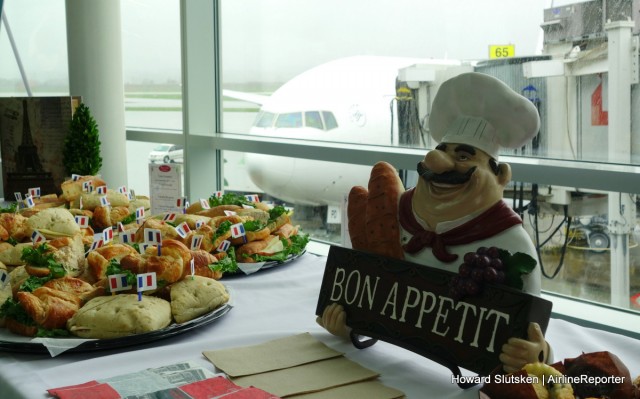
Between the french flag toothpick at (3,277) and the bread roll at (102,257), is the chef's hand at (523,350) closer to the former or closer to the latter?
the bread roll at (102,257)

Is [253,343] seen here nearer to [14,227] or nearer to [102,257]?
[102,257]

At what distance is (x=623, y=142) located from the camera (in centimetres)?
246

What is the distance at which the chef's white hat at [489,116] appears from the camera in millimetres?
1217

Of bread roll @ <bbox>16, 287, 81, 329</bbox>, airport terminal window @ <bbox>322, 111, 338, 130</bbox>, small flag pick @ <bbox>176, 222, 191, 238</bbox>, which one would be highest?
airport terminal window @ <bbox>322, 111, 338, 130</bbox>

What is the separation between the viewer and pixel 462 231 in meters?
1.21

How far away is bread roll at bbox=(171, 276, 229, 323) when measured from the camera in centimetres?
140

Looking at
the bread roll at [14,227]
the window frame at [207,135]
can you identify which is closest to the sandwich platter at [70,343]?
the bread roll at [14,227]

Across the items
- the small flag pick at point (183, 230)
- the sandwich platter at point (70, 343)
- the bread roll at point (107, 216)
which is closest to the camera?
the sandwich platter at point (70, 343)

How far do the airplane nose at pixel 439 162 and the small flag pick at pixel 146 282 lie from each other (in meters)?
0.57

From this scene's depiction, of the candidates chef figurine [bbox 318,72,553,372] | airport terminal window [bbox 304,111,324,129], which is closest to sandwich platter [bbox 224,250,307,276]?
chef figurine [bbox 318,72,553,372]

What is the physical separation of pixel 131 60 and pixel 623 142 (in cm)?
418

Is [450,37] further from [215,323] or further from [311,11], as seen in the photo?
[215,323]

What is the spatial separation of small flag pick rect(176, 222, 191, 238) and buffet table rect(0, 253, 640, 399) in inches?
10.9

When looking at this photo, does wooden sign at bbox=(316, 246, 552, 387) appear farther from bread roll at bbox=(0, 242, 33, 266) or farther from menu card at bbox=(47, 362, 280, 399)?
bread roll at bbox=(0, 242, 33, 266)
